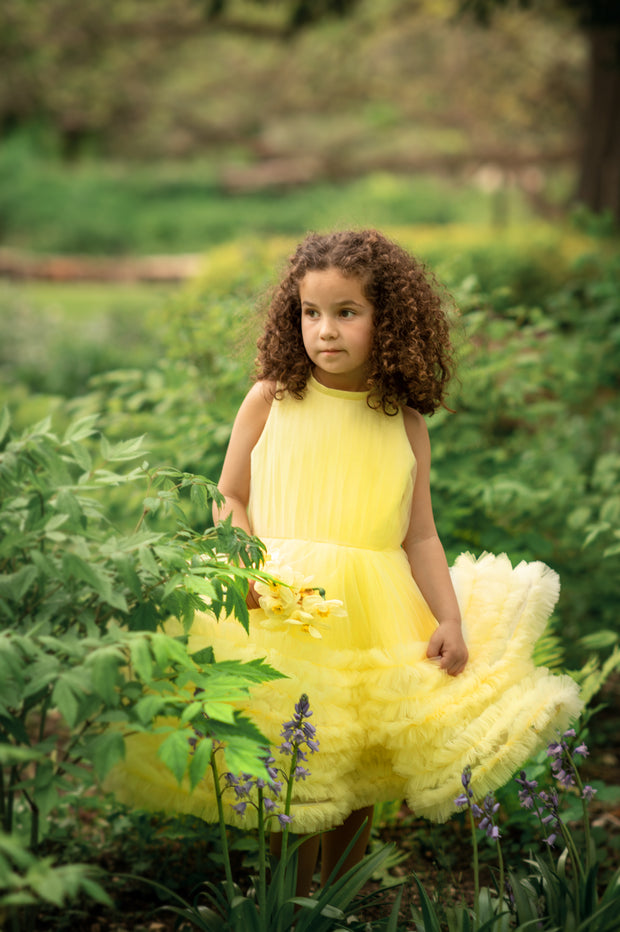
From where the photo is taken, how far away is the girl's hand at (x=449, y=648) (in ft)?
6.50

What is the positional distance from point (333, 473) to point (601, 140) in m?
8.61

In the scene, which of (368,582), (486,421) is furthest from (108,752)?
(486,421)

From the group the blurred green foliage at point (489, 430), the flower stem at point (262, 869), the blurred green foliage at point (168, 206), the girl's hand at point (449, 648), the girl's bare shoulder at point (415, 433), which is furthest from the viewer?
the blurred green foliage at point (168, 206)

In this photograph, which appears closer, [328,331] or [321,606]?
[321,606]

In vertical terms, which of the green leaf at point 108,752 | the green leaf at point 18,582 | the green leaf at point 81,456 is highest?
the green leaf at point 81,456

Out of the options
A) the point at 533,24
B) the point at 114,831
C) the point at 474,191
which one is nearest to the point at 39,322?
the point at 114,831

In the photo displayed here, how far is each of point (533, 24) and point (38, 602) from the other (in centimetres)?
1509

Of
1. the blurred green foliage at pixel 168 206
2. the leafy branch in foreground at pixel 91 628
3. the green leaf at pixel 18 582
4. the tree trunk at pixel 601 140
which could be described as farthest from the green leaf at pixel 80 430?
the blurred green foliage at pixel 168 206

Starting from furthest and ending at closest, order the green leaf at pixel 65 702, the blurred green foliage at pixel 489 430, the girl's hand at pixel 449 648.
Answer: the blurred green foliage at pixel 489 430 < the girl's hand at pixel 449 648 < the green leaf at pixel 65 702

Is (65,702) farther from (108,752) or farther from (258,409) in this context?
(258,409)

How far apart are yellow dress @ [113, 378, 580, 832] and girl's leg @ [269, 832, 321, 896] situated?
0.17m

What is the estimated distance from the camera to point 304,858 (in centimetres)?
203

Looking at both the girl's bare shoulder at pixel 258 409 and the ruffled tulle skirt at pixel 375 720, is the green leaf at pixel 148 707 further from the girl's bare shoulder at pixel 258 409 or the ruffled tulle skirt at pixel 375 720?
the girl's bare shoulder at pixel 258 409

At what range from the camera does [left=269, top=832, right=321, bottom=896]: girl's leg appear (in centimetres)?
201
